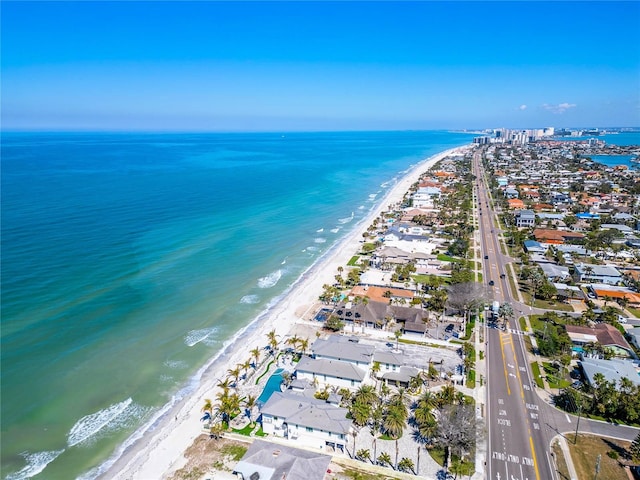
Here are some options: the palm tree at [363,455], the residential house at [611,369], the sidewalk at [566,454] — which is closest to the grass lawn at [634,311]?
the residential house at [611,369]

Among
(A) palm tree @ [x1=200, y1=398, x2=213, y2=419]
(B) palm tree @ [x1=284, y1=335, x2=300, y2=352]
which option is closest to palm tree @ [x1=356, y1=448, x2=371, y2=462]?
(A) palm tree @ [x1=200, y1=398, x2=213, y2=419]

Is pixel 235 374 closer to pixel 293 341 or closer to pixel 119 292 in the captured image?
pixel 293 341

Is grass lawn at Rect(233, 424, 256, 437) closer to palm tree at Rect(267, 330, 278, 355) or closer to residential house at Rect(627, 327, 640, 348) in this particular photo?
palm tree at Rect(267, 330, 278, 355)

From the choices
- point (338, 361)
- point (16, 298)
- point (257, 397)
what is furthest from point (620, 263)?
point (16, 298)

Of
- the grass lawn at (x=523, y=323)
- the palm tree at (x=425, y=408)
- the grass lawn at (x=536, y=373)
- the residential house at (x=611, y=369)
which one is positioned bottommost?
the grass lawn at (x=523, y=323)

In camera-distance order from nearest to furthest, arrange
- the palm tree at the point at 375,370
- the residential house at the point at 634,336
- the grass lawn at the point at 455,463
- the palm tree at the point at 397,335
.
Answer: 1. the grass lawn at the point at 455,463
2. the palm tree at the point at 375,370
3. the residential house at the point at 634,336
4. the palm tree at the point at 397,335

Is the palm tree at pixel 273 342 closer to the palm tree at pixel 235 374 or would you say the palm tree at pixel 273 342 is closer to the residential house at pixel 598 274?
the palm tree at pixel 235 374
